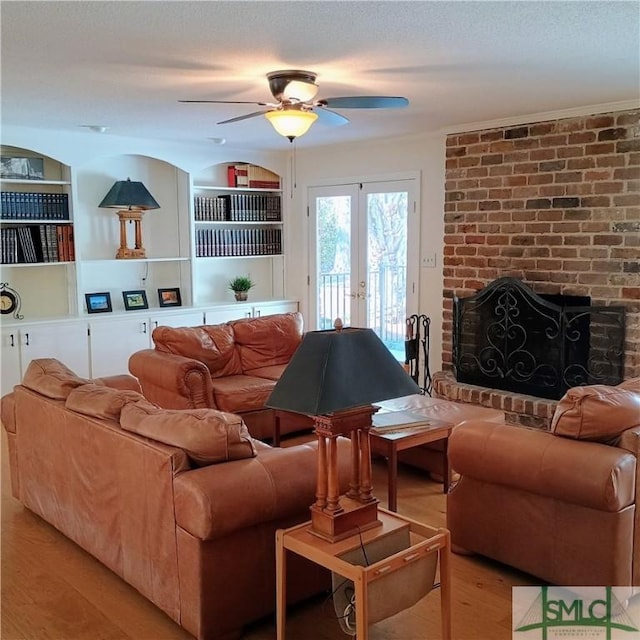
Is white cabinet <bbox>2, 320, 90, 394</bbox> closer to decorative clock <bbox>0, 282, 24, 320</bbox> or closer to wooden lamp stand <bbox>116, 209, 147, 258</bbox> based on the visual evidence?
decorative clock <bbox>0, 282, 24, 320</bbox>

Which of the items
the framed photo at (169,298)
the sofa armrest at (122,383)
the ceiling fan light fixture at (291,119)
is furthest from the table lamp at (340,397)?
the framed photo at (169,298)

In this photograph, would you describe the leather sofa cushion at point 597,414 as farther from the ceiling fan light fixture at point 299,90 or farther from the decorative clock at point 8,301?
the decorative clock at point 8,301

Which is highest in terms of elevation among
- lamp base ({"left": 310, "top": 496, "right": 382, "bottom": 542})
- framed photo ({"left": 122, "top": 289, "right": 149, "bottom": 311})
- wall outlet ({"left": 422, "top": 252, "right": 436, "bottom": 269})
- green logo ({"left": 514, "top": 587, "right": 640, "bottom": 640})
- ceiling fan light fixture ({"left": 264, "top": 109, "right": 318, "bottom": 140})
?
ceiling fan light fixture ({"left": 264, "top": 109, "right": 318, "bottom": 140})

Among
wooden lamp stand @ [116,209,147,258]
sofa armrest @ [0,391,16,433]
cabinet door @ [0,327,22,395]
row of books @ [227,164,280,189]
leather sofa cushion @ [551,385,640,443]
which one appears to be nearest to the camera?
leather sofa cushion @ [551,385,640,443]

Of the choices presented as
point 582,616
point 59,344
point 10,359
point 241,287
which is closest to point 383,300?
point 241,287

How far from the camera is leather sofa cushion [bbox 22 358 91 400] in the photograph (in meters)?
3.18

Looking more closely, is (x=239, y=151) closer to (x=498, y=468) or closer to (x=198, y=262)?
(x=198, y=262)

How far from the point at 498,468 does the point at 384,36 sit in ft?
6.31

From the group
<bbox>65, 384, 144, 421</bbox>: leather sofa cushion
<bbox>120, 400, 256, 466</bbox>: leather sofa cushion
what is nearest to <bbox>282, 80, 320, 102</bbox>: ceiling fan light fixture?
<bbox>65, 384, 144, 421</bbox>: leather sofa cushion

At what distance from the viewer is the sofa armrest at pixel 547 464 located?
2.53 meters

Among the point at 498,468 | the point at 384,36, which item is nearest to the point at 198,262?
the point at 384,36

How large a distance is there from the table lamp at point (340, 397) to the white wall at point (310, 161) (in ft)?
12.7

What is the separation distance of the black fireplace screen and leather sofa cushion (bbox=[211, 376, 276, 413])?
1764mm

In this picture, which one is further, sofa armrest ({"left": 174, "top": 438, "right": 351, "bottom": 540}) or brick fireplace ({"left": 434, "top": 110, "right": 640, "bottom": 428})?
brick fireplace ({"left": 434, "top": 110, "right": 640, "bottom": 428})
